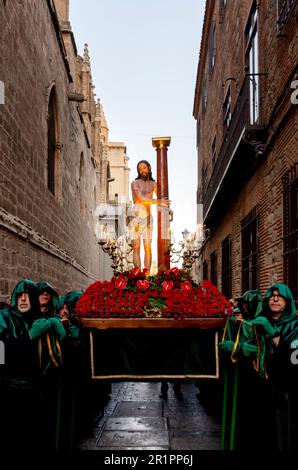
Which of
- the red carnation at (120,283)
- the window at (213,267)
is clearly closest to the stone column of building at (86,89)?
the window at (213,267)

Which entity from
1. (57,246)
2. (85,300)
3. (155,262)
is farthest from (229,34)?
(85,300)

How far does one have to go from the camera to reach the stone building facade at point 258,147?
892cm

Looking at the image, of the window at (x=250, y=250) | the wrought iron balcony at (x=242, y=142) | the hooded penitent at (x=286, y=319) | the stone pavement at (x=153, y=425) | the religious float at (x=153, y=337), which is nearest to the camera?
the hooded penitent at (x=286, y=319)

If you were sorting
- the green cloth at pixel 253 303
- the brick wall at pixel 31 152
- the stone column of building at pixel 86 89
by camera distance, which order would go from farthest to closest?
the stone column of building at pixel 86 89, the brick wall at pixel 31 152, the green cloth at pixel 253 303

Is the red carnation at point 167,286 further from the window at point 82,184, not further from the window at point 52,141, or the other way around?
the window at point 82,184

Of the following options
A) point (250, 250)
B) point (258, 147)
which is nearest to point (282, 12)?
point (258, 147)

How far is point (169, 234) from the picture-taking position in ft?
27.5

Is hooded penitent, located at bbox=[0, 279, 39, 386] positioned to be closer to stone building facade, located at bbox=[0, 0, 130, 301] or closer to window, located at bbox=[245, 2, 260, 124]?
stone building facade, located at bbox=[0, 0, 130, 301]

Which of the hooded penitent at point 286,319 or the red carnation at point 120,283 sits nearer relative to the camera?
the hooded penitent at point 286,319

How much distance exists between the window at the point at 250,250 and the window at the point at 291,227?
288cm

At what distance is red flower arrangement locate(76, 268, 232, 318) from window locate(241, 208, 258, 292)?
6.41 meters

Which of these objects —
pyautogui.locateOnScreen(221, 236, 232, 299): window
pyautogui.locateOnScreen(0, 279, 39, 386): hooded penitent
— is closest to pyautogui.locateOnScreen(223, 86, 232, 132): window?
pyautogui.locateOnScreen(221, 236, 232, 299): window

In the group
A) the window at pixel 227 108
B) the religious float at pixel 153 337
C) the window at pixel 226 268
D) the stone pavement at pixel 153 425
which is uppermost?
the window at pixel 227 108

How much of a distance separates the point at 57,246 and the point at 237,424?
1176 cm
